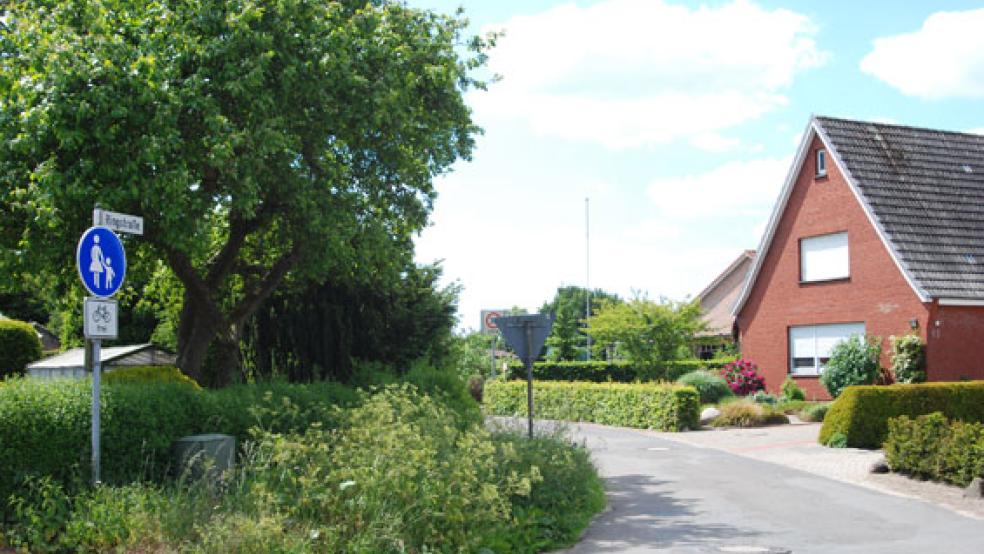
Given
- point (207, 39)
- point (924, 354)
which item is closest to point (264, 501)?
point (207, 39)

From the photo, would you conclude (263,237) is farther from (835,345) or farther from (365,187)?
(835,345)

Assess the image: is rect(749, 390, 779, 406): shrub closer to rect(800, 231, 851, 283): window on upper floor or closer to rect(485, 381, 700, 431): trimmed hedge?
rect(485, 381, 700, 431): trimmed hedge

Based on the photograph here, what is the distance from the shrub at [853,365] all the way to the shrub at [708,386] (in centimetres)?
304

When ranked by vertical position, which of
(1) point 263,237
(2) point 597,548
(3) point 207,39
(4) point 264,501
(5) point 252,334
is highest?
(3) point 207,39

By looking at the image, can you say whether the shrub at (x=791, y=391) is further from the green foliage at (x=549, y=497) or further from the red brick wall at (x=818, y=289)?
the green foliage at (x=549, y=497)

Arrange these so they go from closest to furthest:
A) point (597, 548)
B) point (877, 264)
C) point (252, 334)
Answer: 1. point (597, 548)
2. point (252, 334)
3. point (877, 264)

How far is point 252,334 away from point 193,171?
6144 millimetres

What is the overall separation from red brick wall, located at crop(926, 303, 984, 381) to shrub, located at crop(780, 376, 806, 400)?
4.08m

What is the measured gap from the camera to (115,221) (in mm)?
9570

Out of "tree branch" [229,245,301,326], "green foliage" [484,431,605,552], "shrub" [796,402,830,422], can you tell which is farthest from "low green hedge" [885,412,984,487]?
"tree branch" [229,245,301,326]

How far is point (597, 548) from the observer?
1005 centimetres

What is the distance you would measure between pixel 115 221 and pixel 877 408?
1544cm

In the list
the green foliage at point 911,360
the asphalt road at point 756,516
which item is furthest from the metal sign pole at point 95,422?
the green foliage at point 911,360

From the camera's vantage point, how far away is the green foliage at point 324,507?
803cm
